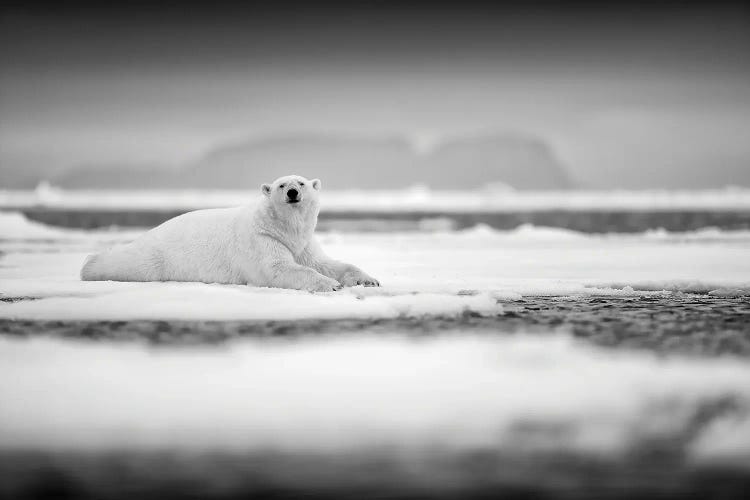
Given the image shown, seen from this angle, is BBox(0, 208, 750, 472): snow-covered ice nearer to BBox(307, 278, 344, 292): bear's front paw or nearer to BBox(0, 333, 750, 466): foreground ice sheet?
BBox(0, 333, 750, 466): foreground ice sheet

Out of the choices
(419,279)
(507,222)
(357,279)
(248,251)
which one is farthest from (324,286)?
(507,222)

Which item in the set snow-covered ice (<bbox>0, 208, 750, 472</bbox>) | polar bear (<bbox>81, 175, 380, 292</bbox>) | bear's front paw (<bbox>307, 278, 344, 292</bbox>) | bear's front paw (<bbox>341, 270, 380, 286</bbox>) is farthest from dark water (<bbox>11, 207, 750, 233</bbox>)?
snow-covered ice (<bbox>0, 208, 750, 472</bbox>)

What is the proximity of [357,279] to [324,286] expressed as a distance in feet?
1.77

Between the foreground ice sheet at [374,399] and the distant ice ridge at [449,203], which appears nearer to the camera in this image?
the foreground ice sheet at [374,399]

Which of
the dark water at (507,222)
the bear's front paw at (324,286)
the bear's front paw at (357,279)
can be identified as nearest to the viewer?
the bear's front paw at (324,286)

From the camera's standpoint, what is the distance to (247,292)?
5.96 meters

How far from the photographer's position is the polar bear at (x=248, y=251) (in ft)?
21.1

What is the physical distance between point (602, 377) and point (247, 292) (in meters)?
3.10

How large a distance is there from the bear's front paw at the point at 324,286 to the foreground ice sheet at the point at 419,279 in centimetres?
Answer: 12

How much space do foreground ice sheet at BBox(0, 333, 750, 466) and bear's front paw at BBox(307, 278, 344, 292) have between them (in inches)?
81.1

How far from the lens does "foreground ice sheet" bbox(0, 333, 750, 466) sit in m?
2.90


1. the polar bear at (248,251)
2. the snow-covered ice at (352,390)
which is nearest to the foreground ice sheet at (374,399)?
the snow-covered ice at (352,390)

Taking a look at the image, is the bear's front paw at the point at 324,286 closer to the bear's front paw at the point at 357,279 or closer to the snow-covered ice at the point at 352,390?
the bear's front paw at the point at 357,279

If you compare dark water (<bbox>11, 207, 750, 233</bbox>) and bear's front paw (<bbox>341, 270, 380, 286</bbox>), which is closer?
bear's front paw (<bbox>341, 270, 380, 286</bbox>)
